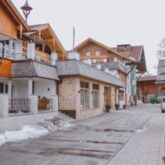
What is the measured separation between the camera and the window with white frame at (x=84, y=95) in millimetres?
23641

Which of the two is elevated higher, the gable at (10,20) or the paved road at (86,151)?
the gable at (10,20)

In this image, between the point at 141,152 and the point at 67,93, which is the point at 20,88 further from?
the point at 141,152

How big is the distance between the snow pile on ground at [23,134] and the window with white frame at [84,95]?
8342 millimetres

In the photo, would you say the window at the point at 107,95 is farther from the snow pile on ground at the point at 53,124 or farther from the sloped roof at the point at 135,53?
the sloped roof at the point at 135,53

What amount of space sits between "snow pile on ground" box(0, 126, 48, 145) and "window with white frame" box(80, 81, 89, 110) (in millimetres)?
8342

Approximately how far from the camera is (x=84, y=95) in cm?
2444

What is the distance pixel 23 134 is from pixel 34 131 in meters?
1.08

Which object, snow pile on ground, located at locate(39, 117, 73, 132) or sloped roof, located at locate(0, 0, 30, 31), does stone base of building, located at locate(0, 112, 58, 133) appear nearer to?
snow pile on ground, located at locate(39, 117, 73, 132)

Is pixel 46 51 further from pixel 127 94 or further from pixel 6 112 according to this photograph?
pixel 127 94

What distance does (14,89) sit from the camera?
20969 mm

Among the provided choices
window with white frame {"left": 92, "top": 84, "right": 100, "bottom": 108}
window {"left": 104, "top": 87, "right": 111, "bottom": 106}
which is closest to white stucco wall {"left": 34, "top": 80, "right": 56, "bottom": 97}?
window with white frame {"left": 92, "top": 84, "right": 100, "bottom": 108}

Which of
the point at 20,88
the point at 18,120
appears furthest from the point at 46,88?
the point at 18,120

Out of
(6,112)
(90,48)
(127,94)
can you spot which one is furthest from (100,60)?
(6,112)

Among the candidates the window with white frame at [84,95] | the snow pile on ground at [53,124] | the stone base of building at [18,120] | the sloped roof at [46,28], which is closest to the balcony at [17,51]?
the sloped roof at [46,28]
